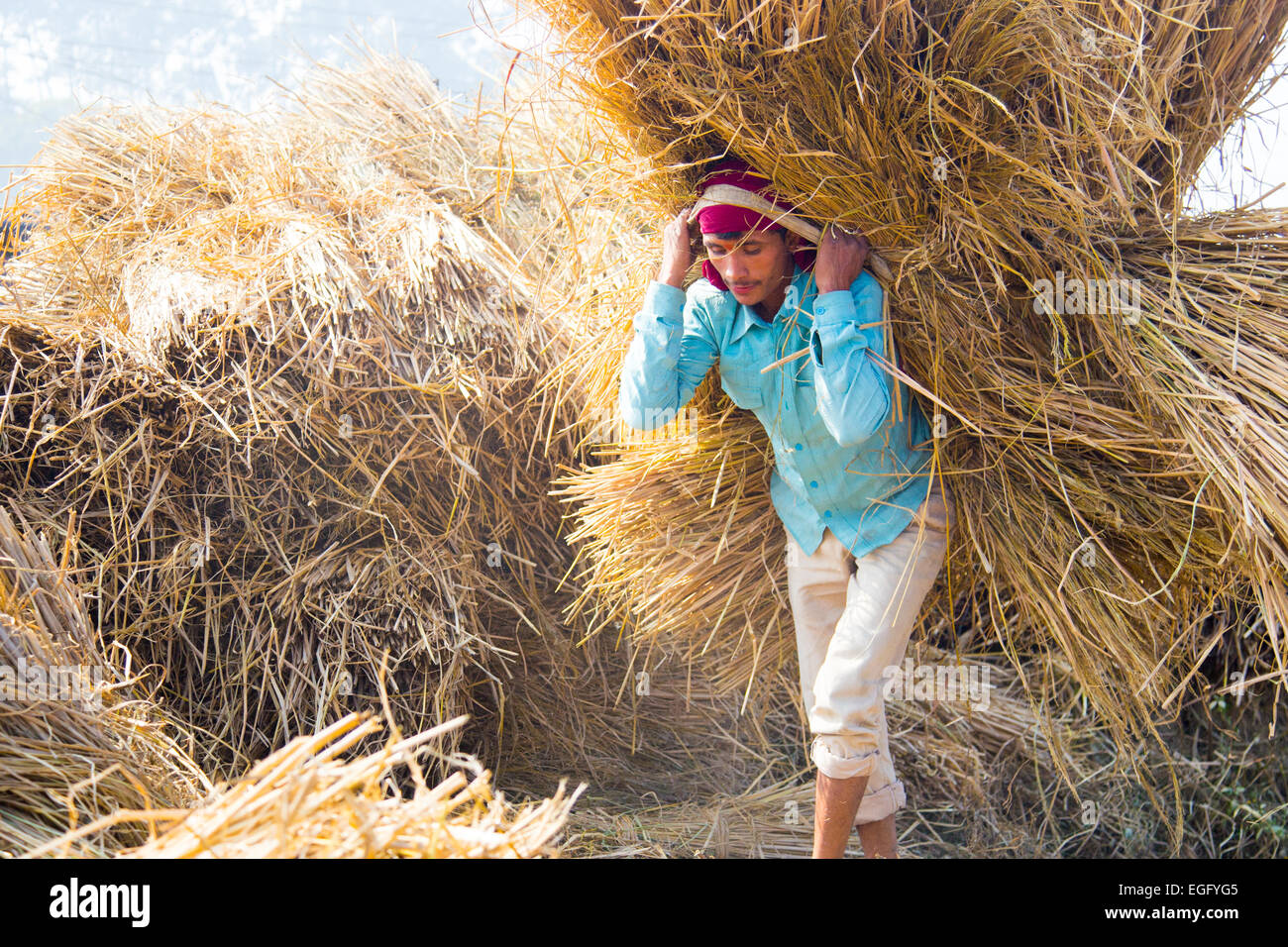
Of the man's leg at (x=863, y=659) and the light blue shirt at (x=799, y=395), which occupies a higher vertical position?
the light blue shirt at (x=799, y=395)

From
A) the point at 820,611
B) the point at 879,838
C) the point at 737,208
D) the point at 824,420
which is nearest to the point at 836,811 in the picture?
the point at 879,838

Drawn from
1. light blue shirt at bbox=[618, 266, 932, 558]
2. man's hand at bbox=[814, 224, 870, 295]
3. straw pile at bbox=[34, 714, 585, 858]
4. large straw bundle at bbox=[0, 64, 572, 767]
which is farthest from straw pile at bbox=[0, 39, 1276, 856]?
straw pile at bbox=[34, 714, 585, 858]

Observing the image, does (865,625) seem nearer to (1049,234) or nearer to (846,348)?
(846,348)

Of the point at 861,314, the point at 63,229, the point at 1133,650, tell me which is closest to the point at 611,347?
the point at 861,314

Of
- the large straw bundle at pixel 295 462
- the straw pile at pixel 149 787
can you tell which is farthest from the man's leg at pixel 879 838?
the large straw bundle at pixel 295 462

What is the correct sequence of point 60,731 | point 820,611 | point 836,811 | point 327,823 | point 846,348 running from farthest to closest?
point 820,611, point 836,811, point 846,348, point 60,731, point 327,823

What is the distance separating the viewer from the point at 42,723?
1.42m

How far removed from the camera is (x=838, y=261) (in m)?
1.62

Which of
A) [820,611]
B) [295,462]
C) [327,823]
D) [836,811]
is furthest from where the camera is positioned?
[295,462]

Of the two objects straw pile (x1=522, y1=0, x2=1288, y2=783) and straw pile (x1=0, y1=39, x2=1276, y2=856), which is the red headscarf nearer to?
straw pile (x1=522, y1=0, x2=1288, y2=783)

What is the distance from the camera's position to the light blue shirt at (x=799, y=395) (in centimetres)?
168

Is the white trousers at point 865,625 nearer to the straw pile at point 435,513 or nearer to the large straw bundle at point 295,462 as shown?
the straw pile at point 435,513

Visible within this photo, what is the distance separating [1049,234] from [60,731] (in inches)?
69.2

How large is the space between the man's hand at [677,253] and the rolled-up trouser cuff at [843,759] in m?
0.87
